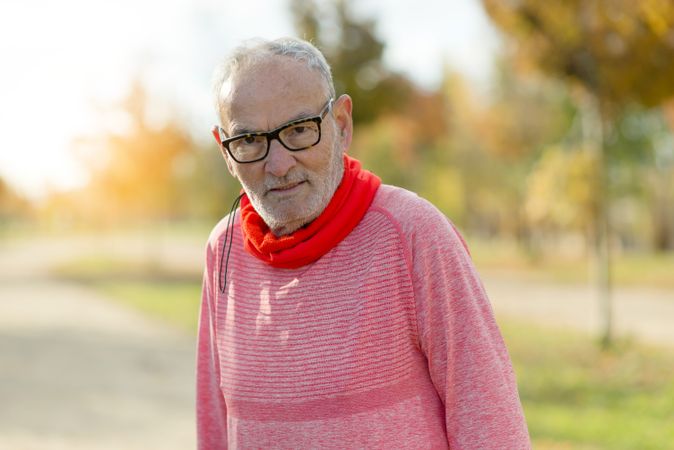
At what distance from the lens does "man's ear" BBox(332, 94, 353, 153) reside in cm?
197

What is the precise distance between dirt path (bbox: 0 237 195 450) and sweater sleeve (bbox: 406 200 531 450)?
4.91m

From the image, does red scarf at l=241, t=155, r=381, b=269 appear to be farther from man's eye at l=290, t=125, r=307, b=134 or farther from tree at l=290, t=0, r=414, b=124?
tree at l=290, t=0, r=414, b=124

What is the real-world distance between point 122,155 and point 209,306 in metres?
26.6

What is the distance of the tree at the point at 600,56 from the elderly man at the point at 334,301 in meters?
8.35

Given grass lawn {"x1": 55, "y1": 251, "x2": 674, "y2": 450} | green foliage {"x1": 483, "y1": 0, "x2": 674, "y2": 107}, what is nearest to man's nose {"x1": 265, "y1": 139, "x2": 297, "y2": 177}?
grass lawn {"x1": 55, "y1": 251, "x2": 674, "y2": 450}

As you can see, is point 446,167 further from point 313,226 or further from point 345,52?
point 313,226

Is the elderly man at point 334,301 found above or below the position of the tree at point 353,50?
below

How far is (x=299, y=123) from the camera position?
6.10 ft

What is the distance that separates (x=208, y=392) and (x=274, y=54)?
0.97m

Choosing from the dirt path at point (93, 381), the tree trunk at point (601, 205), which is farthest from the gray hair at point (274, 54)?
the tree trunk at point (601, 205)

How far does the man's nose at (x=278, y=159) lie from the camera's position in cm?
188

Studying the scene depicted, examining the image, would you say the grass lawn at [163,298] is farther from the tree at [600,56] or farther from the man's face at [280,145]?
the man's face at [280,145]

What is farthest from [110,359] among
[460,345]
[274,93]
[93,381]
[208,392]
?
[460,345]

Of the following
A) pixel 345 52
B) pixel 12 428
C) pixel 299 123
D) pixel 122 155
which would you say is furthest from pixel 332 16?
pixel 299 123
